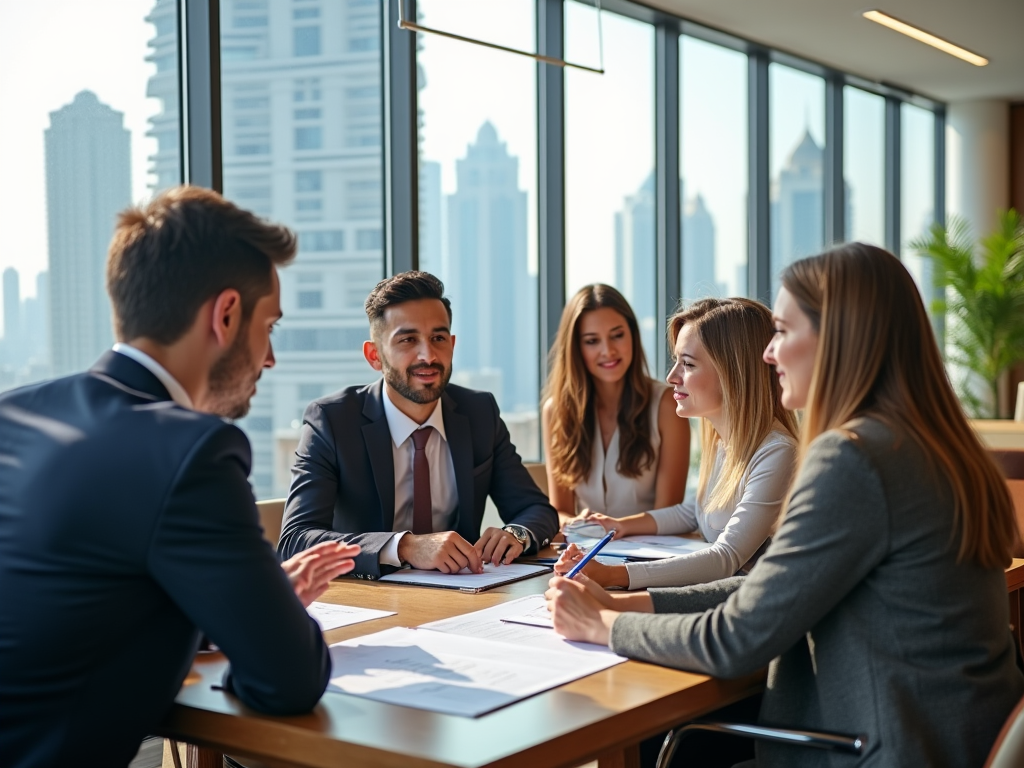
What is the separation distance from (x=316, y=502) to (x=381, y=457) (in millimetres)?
226

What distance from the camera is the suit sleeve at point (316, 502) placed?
2.72m

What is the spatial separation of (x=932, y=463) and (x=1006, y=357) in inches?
334

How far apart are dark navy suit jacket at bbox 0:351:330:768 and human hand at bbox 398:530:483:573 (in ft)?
3.61

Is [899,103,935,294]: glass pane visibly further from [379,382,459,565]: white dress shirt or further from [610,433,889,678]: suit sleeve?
[610,433,889,678]: suit sleeve

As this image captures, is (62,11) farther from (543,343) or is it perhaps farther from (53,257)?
(543,343)

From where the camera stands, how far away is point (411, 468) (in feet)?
10.4

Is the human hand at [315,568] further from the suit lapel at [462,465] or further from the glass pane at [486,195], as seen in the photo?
the glass pane at [486,195]

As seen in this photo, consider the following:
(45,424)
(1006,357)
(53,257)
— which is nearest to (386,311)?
(53,257)

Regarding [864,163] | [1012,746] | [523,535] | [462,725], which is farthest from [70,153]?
[864,163]

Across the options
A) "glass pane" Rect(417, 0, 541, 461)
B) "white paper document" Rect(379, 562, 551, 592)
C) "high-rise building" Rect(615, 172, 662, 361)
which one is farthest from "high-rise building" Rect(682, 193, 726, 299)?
"white paper document" Rect(379, 562, 551, 592)

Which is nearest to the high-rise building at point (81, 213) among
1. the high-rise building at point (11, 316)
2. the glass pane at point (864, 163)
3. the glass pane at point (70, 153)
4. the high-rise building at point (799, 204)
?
the glass pane at point (70, 153)

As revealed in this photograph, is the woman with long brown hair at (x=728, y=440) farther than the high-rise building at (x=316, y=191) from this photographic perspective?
No

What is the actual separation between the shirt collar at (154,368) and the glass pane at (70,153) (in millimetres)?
2423

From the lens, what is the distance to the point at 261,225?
68.4 inches
